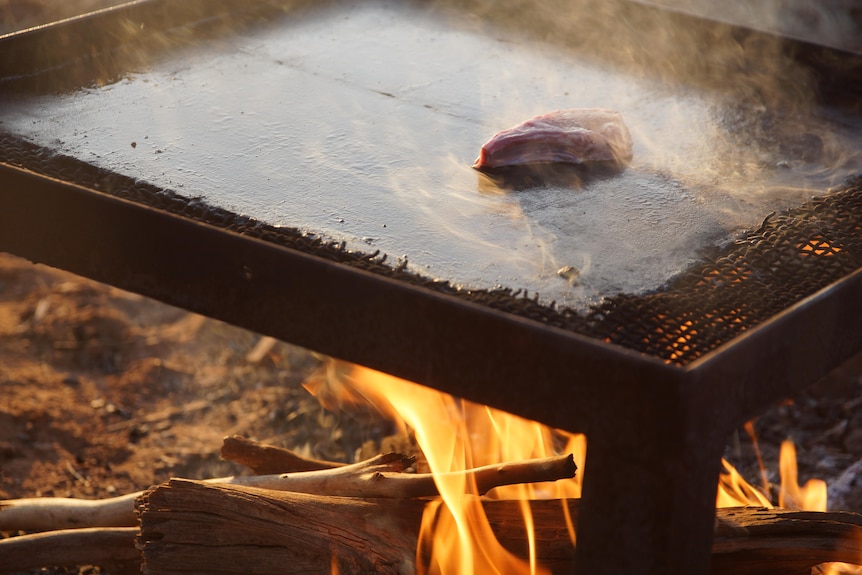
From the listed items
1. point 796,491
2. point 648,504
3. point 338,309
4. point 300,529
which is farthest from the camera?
point 796,491

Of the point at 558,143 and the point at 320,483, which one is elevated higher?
the point at 558,143

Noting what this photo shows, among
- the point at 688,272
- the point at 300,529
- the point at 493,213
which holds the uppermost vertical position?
the point at 493,213

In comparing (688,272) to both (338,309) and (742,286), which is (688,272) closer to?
(742,286)

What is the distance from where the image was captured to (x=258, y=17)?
3.64 meters

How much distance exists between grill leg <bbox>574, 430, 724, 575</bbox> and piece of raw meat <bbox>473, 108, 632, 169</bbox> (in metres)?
1.04

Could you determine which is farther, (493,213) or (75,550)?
(75,550)

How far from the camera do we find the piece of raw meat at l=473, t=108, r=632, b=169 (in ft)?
8.44

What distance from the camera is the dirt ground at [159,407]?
3.25m

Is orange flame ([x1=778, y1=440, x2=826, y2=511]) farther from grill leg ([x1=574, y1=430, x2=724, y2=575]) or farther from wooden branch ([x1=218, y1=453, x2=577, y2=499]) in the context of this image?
grill leg ([x1=574, y1=430, x2=724, y2=575])

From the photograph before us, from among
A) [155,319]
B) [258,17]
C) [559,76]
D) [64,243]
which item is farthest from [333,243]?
[155,319]

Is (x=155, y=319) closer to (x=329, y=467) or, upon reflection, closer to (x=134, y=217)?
(x=329, y=467)

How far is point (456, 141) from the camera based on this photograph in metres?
2.75

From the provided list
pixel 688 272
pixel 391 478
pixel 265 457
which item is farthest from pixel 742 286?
pixel 265 457

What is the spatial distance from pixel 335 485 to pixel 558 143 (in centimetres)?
103
